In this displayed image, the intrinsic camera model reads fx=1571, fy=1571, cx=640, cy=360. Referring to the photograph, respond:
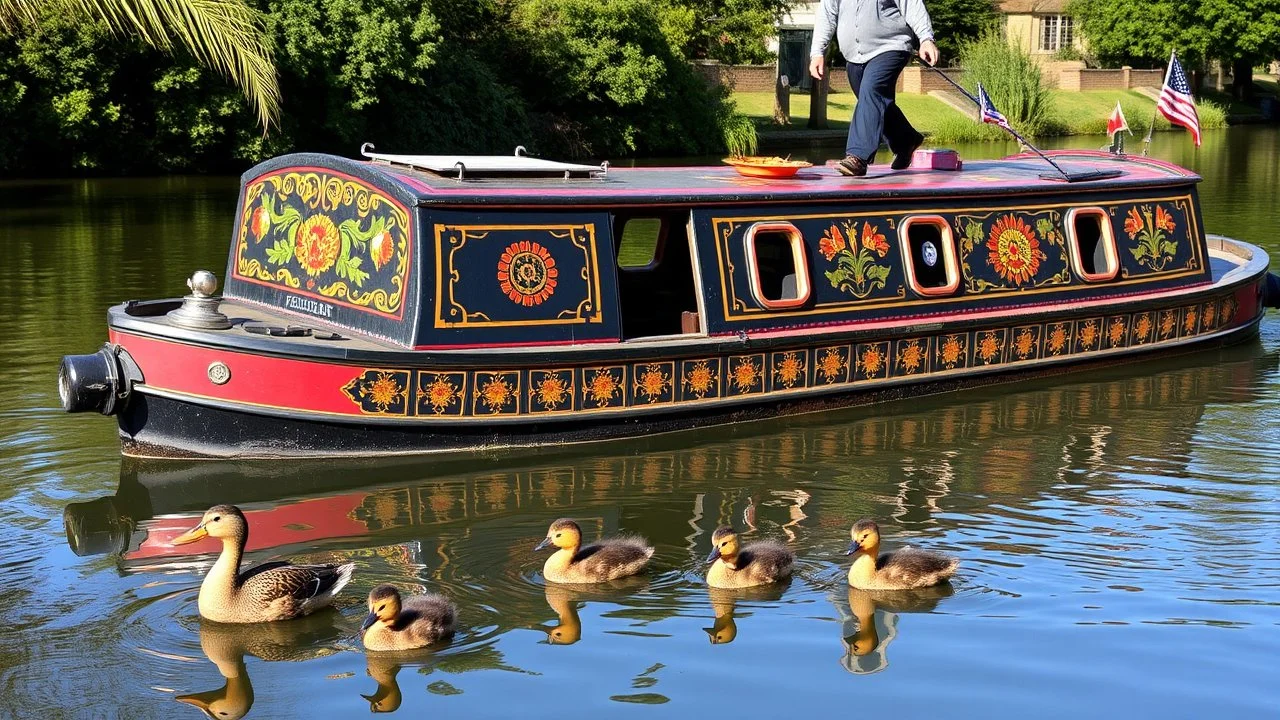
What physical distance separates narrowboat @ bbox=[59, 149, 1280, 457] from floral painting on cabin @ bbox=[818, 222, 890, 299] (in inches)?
0.8

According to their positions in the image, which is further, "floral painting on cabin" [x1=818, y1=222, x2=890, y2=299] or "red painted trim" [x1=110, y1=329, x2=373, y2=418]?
"floral painting on cabin" [x1=818, y1=222, x2=890, y2=299]

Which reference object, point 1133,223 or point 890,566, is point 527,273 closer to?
point 890,566

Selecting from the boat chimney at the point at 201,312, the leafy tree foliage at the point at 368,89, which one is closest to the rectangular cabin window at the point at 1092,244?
the boat chimney at the point at 201,312

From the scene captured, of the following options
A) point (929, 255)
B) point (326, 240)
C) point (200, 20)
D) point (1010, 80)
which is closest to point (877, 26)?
point (929, 255)

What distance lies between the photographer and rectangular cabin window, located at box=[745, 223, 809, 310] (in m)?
12.5

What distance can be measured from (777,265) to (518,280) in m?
3.17

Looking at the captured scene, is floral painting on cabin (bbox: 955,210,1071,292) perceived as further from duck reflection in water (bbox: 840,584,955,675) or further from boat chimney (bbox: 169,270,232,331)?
boat chimney (bbox: 169,270,232,331)

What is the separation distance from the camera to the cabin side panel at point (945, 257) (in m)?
12.5

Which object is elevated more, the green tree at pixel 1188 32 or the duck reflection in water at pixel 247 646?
the green tree at pixel 1188 32

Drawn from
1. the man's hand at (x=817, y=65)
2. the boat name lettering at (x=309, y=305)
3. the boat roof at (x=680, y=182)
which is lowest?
the boat name lettering at (x=309, y=305)

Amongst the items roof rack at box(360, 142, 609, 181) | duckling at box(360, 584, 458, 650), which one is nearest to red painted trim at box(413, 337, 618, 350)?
roof rack at box(360, 142, 609, 181)

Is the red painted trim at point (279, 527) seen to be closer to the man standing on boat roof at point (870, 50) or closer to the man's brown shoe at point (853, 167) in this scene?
the man's brown shoe at point (853, 167)

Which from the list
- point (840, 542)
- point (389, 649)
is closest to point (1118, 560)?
point (840, 542)

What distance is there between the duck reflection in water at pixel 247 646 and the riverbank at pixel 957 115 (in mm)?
39516
